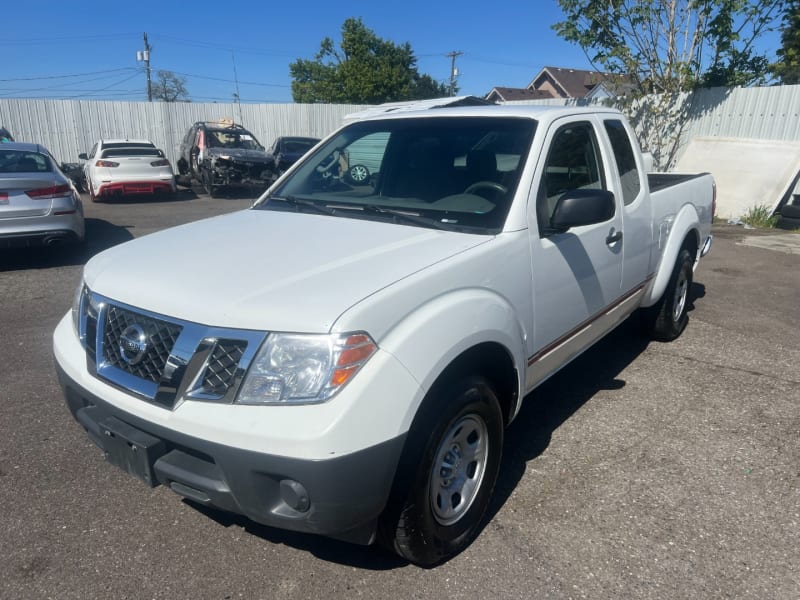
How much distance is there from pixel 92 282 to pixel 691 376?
412 centimetres

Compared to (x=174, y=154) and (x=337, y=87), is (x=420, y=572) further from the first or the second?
(x=337, y=87)

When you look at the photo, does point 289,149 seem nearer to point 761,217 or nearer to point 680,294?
point 761,217

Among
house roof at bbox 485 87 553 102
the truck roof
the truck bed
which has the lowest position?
the truck bed

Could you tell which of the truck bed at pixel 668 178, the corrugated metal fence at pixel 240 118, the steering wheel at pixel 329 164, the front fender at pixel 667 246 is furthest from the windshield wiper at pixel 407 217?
the corrugated metal fence at pixel 240 118

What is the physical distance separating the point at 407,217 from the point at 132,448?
1.63 m

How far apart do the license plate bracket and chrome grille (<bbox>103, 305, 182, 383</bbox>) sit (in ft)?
0.68

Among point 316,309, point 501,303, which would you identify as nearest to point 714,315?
point 501,303

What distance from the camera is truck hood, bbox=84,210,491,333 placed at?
7.00 ft

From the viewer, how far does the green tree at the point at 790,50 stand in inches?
522

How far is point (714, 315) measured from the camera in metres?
6.14

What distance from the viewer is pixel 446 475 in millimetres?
2584

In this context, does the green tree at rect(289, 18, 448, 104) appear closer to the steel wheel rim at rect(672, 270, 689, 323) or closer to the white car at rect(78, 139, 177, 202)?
the white car at rect(78, 139, 177, 202)

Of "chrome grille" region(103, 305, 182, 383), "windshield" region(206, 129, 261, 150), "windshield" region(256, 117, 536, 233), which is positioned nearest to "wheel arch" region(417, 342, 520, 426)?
"windshield" region(256, 117, 536, 233)

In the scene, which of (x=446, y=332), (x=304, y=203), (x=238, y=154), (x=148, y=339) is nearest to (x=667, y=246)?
(x=304, y=203)
